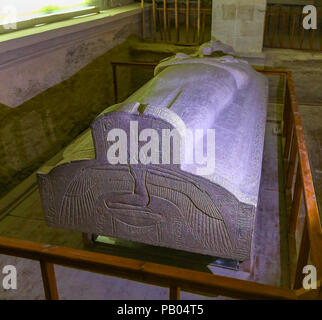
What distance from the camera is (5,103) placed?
3.06 meters

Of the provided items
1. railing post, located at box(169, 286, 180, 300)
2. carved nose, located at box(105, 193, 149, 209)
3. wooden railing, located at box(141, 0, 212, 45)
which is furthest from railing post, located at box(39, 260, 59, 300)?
wooden railing, located at box(141, 0, 212, 45)

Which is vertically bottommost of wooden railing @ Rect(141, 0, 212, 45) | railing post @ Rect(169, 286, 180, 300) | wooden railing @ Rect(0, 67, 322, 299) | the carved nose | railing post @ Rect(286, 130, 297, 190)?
railing post @ Rect(286, 130, 297, 190)

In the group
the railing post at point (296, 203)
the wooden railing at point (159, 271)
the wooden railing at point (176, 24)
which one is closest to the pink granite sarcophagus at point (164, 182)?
the railing post at point (296, 203)

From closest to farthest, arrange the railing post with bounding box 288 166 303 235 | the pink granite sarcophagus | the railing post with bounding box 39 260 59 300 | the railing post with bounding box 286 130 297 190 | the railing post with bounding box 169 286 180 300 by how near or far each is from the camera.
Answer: the railing post with bounding box 169 286 180 300
the railing post with bounding box 39 260 59 300
the pink granite sarcophagus
the railing post with bounding box 288 166 303 235
the railing post with bounding box 286 130 297 190

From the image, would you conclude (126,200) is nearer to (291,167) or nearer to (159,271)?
(159,271)

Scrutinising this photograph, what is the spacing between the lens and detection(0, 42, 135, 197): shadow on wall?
3166 mm

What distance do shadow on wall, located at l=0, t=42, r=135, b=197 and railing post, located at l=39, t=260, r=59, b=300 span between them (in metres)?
1.94

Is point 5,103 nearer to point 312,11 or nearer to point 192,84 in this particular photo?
point 192,84

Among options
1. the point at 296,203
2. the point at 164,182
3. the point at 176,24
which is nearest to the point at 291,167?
the point at 296,203

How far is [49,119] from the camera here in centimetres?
375

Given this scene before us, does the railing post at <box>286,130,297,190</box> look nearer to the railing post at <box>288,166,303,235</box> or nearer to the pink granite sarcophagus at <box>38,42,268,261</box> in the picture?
the railing post at <box>288,166,303,235</box>

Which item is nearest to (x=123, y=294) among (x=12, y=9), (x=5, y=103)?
(x=5, y=103)

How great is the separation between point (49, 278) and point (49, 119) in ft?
8.73

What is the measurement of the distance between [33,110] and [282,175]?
7.90ft
